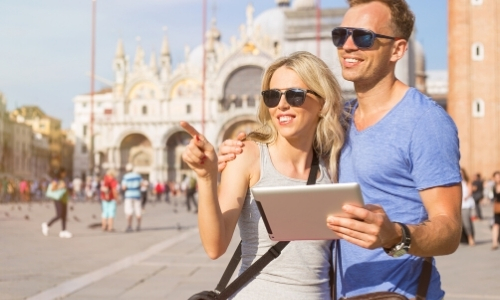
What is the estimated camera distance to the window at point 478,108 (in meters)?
36.1

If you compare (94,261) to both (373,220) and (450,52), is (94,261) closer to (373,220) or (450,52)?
(373,220)

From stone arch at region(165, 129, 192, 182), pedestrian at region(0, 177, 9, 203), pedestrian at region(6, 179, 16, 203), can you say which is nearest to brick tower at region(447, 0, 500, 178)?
pedestrian at region(6, 179, 16, 203)

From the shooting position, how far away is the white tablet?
162 centimetres

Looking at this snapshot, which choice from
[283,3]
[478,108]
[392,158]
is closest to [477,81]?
[478,108]

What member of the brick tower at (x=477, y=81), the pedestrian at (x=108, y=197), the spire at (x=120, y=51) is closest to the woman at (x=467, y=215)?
the pedestrian at (x=108, y=197)

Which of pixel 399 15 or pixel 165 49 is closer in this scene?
pixel 399 15

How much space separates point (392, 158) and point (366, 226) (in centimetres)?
51

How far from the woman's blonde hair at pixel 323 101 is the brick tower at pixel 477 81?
1369 inches

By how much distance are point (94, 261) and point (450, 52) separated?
31353mm

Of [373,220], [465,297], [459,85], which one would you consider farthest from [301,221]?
[459,85]

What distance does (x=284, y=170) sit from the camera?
2.27 meters

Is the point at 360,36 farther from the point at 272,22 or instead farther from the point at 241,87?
the point at 272,22

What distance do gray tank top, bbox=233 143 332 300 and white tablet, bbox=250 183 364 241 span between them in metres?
0.20

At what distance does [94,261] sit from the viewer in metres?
8.44
